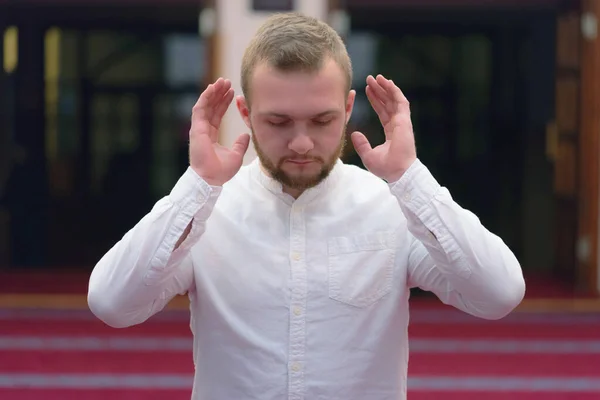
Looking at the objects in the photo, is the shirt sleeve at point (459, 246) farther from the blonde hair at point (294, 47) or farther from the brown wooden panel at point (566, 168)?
the brown wooden panel at point (566, 168)

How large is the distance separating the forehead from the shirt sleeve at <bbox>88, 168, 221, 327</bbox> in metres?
0.18

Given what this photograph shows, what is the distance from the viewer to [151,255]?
148 cm

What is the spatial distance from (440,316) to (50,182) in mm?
5155

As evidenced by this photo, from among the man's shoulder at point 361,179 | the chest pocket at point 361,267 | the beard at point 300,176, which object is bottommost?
the chest pocket at point 361,267

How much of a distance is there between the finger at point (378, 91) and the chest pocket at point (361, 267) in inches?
9.3

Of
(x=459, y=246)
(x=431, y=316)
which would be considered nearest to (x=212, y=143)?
(x=459, y=246)

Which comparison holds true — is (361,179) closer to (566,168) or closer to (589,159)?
(589,159)

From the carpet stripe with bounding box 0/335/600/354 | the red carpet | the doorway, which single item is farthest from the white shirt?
the doorway

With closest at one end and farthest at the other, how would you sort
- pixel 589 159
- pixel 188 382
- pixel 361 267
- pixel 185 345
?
pixel 361 267, pixel 188 382, pixel 185 345, pixel 589 159

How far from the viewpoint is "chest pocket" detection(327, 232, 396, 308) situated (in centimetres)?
156

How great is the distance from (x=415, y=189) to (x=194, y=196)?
37 centimetres

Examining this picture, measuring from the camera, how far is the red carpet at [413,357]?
413 centimetres

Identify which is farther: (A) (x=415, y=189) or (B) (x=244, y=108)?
(B) (x=244, y=108)

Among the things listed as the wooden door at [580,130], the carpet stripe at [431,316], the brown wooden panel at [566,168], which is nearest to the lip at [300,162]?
the carpet stripe at [431,316]
